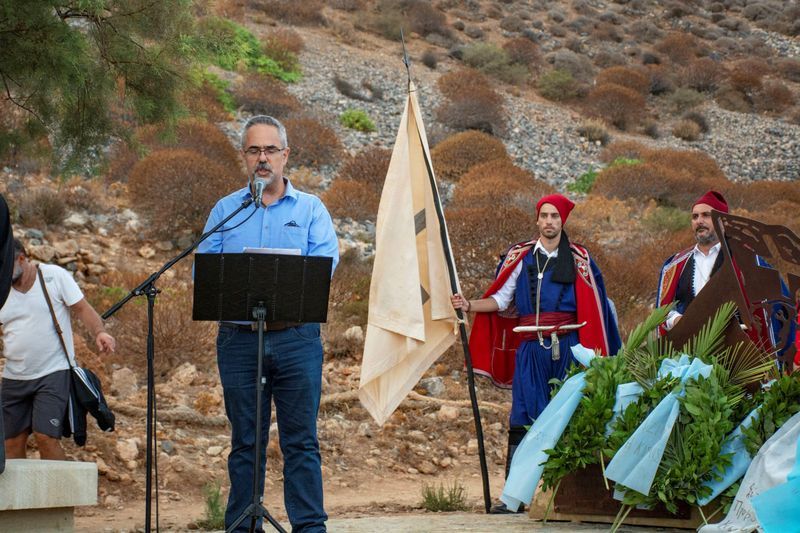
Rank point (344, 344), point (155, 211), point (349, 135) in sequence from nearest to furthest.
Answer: point (344, 344) < point (155, 211) < point (349, 135)

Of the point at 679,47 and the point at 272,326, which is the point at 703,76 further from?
the point at 272,326

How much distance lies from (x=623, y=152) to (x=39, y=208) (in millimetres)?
14957

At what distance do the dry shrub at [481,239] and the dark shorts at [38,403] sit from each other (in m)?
6.97

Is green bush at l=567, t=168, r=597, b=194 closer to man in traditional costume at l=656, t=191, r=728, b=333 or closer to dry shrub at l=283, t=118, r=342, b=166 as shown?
dry shrub at l=283, t=118, r=342, b=166

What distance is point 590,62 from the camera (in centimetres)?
3512

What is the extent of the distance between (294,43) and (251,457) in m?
23.3

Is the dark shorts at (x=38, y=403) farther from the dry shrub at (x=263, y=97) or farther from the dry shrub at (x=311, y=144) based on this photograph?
the dry shrub at (x=263, y=97)

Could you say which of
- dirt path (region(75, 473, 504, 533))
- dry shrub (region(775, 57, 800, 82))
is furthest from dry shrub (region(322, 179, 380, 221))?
dry shrub (region(775, 57, 800, 82))

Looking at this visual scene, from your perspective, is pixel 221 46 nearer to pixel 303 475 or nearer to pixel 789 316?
pixel 303 475

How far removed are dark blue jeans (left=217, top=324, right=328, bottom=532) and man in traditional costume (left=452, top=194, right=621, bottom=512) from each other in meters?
1.99

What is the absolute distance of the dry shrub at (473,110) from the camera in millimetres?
24609

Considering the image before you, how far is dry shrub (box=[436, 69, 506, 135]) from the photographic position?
24.6 meters

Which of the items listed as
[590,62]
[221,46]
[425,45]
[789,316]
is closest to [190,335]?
[221,46]

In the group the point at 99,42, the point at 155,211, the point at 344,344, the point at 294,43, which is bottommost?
the point at 344,344
